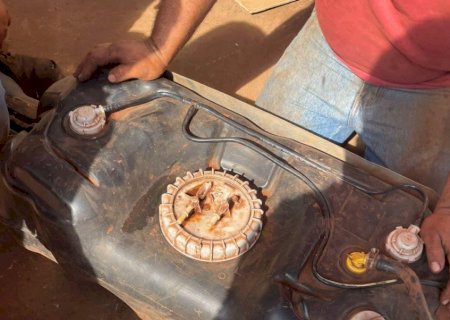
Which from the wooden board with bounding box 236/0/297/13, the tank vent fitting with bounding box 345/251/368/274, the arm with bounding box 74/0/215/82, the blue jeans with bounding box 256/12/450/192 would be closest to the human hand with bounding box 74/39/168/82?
the arm with bounding box 74/0/215/82

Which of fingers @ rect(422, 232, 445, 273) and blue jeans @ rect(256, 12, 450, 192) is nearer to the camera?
fingers @ rect(422, 232, 445, 273)

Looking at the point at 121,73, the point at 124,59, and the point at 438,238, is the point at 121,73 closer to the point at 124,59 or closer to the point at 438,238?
the point at 124,59

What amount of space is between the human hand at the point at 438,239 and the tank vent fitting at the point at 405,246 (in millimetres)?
16

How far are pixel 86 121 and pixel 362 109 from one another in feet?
2.03

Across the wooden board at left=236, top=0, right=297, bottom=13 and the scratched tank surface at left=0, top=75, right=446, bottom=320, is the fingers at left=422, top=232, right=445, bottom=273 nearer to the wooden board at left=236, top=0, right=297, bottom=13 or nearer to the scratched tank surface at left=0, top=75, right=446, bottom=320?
the scratched tank surface at left=0, top=75, right=446, bottom=320

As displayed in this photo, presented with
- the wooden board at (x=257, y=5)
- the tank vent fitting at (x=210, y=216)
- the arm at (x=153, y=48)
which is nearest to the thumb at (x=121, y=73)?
the arm at (x=153, y=48)

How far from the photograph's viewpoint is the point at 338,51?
128 cm

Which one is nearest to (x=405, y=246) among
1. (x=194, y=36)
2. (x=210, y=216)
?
(x=210, y=216)

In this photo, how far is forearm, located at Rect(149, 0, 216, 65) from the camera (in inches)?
44.5

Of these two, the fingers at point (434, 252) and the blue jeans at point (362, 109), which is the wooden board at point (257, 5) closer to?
the blue jeans at point (362, 109)

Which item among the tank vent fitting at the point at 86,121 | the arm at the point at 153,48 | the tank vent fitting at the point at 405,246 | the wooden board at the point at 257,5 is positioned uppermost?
the arm at the point at 153,48

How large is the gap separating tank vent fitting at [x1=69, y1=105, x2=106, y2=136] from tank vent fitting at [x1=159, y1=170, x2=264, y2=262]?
182 millimetres

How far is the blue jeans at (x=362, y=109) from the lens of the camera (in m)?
1.19

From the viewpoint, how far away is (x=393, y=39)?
117cm
